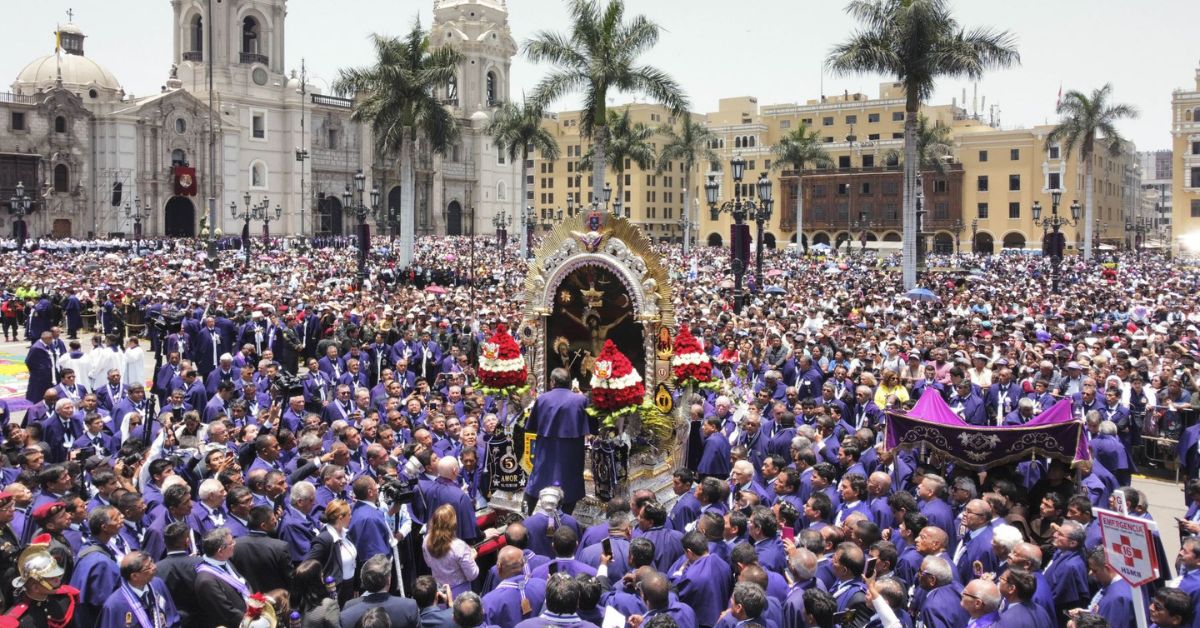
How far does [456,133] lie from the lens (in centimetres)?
4181

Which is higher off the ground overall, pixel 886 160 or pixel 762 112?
pixel 762 112

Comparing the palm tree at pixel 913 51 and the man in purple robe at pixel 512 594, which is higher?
the palm tree at pixel 913 51

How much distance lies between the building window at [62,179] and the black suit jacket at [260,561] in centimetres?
7126

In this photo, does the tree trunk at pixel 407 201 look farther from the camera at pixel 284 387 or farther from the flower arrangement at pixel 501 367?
the flower arrangement at pixel 501 367

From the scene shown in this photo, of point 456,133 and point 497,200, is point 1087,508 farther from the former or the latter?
point 497,200

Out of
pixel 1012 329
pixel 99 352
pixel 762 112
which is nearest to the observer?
pixel 99 352

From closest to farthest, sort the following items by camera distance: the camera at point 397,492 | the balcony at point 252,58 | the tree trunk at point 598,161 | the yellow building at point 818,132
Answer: the camera at point 397,492 < the tree trunk at point 598,161 < the balcony at point 252,58 < the yellow building at point 818,132

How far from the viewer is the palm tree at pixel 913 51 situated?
30.5 meters

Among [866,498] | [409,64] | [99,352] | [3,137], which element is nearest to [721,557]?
[866,498]

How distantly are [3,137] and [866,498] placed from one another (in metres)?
73.6

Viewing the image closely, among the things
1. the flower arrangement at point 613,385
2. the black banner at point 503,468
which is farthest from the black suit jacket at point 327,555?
the flower arrangement at point 613,385

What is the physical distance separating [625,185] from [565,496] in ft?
304

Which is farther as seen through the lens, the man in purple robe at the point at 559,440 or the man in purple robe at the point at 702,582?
the man in purple robe at the point at 559,440

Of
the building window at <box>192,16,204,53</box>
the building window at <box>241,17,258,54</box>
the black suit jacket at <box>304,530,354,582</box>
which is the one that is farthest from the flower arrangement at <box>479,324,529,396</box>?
the building window at <box>192,16,204,53</box>
